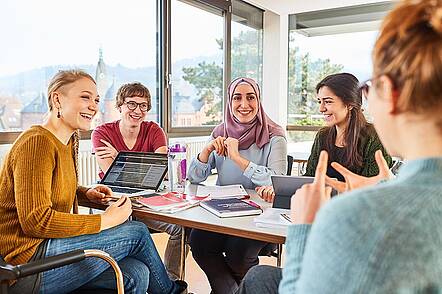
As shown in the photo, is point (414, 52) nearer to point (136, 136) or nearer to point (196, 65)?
point (136, 136)

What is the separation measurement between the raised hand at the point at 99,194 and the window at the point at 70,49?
1532mm

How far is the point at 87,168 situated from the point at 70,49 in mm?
945

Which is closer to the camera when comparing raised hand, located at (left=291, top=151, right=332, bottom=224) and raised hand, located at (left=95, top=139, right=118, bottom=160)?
raised hand, located at (left=291, top=151, right=332, bottom=224)

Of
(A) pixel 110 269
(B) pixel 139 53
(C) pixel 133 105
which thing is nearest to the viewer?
(A) pixel 110 269

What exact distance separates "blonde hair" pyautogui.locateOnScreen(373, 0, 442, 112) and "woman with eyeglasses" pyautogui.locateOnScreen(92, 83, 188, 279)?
1835 mm

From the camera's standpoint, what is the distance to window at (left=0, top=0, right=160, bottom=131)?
298cm

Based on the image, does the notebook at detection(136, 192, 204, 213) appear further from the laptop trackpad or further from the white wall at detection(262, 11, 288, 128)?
the white wall at detection(262, 11, 288, 128)

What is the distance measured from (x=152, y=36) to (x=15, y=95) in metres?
1.54

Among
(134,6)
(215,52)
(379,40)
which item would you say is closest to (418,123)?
(379,40)

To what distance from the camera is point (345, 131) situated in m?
2.11

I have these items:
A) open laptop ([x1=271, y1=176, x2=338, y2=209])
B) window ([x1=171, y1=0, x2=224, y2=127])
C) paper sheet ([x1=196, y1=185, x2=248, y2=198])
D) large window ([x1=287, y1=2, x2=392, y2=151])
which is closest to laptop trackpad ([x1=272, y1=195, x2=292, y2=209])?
open laptop ([x1=271, y1=176, x2=338, y2=209])

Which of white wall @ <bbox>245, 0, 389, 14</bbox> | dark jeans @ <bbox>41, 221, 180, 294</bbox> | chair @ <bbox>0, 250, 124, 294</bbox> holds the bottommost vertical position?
dark jeans @ <bbox>41, 221, 180, 294</bbox>

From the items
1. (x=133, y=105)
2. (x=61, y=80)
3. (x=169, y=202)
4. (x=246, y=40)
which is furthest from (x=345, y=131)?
(x=246, y=40)

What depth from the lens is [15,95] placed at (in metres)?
3.02
